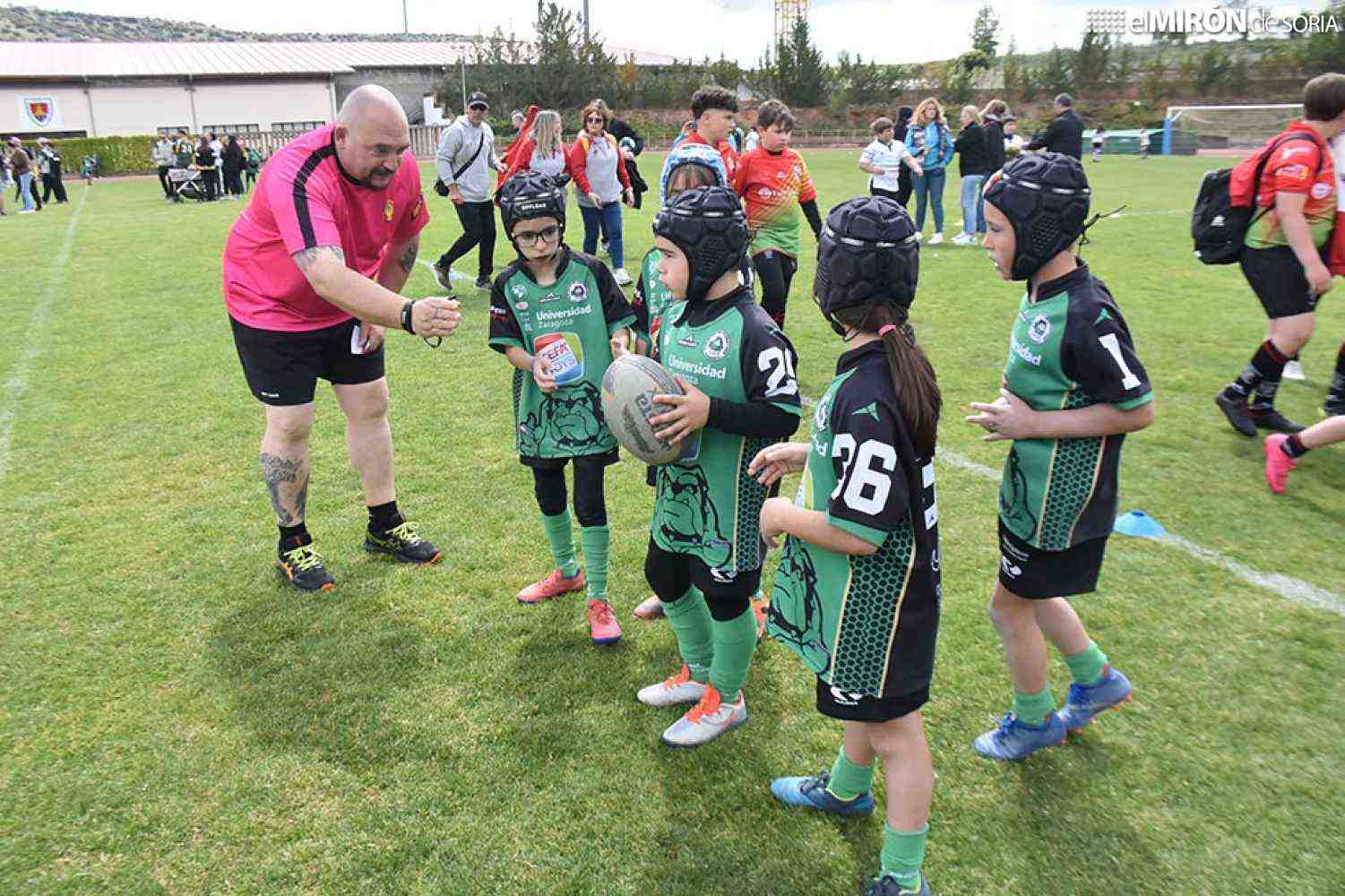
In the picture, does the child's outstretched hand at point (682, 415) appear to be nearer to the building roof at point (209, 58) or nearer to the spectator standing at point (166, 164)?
the spectator standing at point (166, 164)

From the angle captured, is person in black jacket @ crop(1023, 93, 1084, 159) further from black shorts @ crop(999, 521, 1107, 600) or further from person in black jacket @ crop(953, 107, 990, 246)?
black shorts @ crop(999, 521, 1107, 600)

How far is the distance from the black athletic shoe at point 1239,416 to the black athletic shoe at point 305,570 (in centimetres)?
638

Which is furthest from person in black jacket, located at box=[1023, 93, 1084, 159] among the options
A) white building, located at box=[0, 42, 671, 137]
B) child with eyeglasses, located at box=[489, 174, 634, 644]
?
white building, located at box=[0, 42, 671, 137]

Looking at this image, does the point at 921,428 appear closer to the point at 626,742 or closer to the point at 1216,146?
the point at 626,742

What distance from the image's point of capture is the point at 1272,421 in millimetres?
6473

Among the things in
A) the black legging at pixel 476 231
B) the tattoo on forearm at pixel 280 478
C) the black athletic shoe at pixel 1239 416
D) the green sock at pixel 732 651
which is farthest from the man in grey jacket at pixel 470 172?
the green sock at pixel 732 651

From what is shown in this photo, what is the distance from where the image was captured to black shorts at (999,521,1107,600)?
2996 mm

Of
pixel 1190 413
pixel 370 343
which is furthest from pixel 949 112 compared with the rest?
pixel 370 343

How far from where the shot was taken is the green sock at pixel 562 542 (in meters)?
4.38

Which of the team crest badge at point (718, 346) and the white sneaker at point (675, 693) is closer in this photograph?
Answer: the team crest badge at point (718, 346)

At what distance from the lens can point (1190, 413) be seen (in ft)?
22.8

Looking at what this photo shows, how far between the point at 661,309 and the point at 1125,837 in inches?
115

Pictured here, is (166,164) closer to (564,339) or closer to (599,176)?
(599,176)

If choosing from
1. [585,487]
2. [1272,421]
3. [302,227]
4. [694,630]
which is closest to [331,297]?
[302,227]
